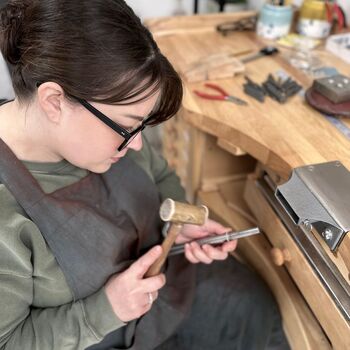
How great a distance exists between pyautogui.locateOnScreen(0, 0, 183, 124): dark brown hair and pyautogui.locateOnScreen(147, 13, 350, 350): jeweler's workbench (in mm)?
306

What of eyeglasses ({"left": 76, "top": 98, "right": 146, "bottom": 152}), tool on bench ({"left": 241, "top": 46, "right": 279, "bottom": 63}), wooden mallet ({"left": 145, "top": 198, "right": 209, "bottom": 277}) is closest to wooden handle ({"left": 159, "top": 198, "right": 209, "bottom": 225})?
wooden mallet ({"left": 145, "top": 198, "right": 209, "bottom": 277})

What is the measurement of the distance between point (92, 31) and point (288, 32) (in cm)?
93

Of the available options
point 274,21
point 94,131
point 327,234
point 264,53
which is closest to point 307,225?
point 327,234

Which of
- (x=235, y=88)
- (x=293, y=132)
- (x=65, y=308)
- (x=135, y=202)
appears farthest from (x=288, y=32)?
(x=65, y=308)

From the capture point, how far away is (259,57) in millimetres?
1085

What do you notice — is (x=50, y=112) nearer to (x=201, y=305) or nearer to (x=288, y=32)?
(x=201, y=305)

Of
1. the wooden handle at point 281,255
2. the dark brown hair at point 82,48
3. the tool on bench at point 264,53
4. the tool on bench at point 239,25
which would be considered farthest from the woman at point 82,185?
the tool on bench at point 239,25

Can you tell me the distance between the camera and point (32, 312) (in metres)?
0.66

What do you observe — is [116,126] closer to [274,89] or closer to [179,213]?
[179,213]

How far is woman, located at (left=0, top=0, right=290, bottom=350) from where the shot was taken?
0.52 m

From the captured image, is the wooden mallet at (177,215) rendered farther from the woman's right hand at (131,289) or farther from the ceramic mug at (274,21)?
the ceramic mug at (274,21)

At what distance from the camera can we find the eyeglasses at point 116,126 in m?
0.55

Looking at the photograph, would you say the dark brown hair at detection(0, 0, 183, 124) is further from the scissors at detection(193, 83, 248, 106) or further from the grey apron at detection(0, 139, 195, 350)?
the scissors at detection(193, 83, 248, 106)

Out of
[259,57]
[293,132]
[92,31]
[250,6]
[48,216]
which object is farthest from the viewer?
[250,6]
